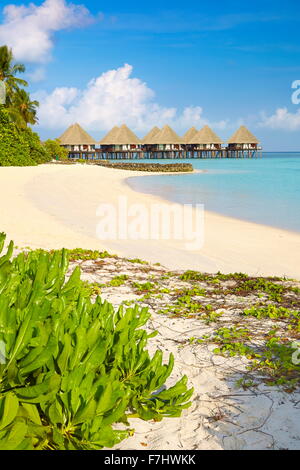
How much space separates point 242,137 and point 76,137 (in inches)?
1373

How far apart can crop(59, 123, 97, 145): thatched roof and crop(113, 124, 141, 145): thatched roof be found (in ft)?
15.5

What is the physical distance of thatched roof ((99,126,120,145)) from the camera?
277 ft

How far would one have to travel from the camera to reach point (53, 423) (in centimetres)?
222

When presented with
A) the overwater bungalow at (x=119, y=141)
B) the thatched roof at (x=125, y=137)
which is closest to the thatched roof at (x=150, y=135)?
the overwater bungalow at (x=119, y=141)

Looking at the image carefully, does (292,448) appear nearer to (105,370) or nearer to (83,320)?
(105,370)

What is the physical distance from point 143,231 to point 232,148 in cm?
9176

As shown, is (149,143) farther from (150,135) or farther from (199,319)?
(199,319)

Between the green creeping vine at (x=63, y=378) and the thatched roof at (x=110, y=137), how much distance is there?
83361mm

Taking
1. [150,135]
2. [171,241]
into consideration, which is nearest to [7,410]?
[171,241]

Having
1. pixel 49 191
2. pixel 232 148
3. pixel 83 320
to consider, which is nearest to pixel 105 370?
pixel 83 320

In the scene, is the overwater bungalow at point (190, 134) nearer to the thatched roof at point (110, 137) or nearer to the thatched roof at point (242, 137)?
the thatched roof at point (242, 137)

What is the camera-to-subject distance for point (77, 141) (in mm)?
79688

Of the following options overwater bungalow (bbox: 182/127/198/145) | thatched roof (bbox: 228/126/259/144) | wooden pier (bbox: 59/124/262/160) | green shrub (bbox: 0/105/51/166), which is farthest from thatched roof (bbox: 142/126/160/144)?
green shrub (bbox: 0/105/51/166)

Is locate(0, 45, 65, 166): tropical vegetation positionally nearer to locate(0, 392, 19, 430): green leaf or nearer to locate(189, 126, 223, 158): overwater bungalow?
locate(0, 392, 19, 430): green leaf
